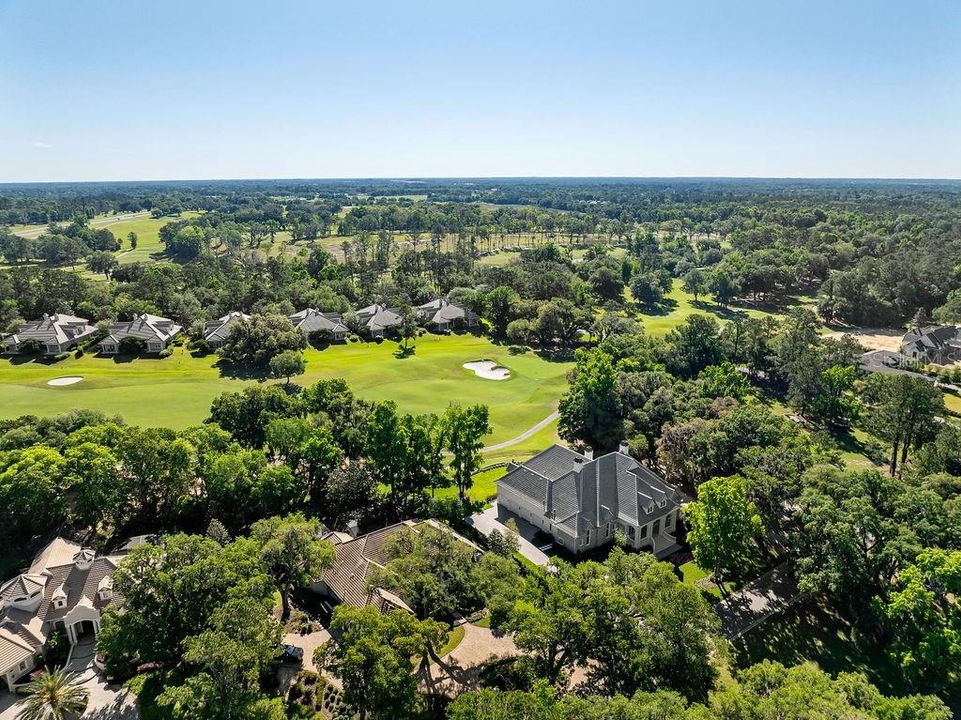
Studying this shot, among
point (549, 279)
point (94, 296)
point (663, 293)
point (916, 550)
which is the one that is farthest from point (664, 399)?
point (94, 296)

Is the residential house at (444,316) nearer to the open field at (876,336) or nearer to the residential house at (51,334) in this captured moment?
the residential house at (51,334)

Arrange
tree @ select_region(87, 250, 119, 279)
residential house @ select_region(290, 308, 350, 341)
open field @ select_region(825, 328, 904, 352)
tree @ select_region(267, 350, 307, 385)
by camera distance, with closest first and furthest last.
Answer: tree @ select_region(267, 350, 307, 385)
residential house @ select_region(290, 308, 350, 341)
open field @ select_region(825, 328, 904, 352)
tree @ select_region(87, 250, 119, 279)

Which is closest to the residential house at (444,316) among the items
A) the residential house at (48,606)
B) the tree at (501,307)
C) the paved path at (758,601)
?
the tree at (501,307)

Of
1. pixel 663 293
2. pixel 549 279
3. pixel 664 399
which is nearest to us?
pixel 664 399

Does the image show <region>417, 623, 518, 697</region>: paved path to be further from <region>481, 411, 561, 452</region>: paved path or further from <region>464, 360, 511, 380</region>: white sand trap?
<region>464, 360, 511, 380</region>: white sand trap

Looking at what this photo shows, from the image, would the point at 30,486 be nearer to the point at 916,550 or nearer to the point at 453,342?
the point at 916,550

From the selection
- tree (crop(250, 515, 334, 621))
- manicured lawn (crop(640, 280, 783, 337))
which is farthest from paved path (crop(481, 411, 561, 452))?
manicured lawn (crop(640, 280, 783, 337))

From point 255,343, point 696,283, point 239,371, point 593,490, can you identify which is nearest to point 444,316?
point 255,343
